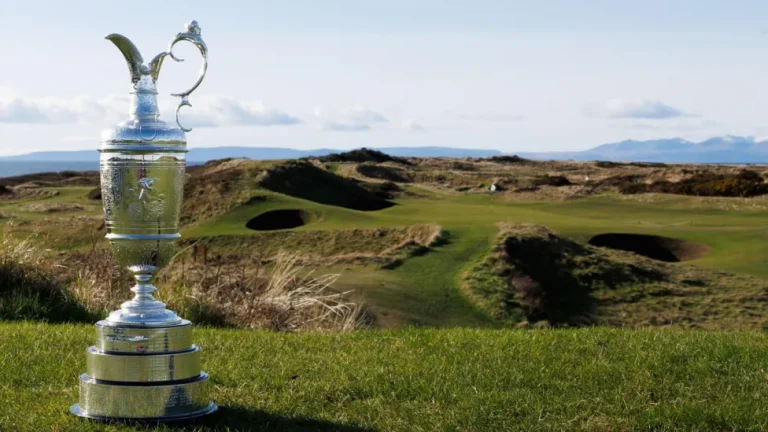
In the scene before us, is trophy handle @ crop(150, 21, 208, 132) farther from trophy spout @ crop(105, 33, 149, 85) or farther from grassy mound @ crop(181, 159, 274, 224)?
grassy mound @ crop(181, 159, 274, 224)

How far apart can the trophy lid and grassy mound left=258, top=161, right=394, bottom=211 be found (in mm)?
20884

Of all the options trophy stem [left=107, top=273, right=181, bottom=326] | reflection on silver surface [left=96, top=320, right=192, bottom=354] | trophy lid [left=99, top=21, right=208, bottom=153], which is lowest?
reflection on silver surface [left=96, top=320, right=192, bottom=354]

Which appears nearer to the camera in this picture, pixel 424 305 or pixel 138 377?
pixel 138 377

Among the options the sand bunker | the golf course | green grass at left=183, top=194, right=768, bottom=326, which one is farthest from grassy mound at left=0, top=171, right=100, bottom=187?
the sand bunker

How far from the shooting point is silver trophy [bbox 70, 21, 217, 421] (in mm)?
6410

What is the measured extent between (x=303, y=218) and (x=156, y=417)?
18.9m

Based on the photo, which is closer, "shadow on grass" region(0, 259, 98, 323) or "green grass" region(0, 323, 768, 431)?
"green grass" region(0, 323, 768, 431)

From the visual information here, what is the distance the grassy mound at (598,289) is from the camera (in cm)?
1714

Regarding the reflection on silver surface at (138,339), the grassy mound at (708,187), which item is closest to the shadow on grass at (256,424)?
the reflection on silver surface at (138,339)

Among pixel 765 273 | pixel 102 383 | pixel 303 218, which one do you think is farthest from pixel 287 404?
pixel 303 218

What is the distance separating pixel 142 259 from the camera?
260 inches

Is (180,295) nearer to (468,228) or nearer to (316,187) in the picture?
(468,228)

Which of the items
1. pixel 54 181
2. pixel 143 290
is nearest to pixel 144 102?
pixel 143 290

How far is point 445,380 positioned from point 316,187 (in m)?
22.4
